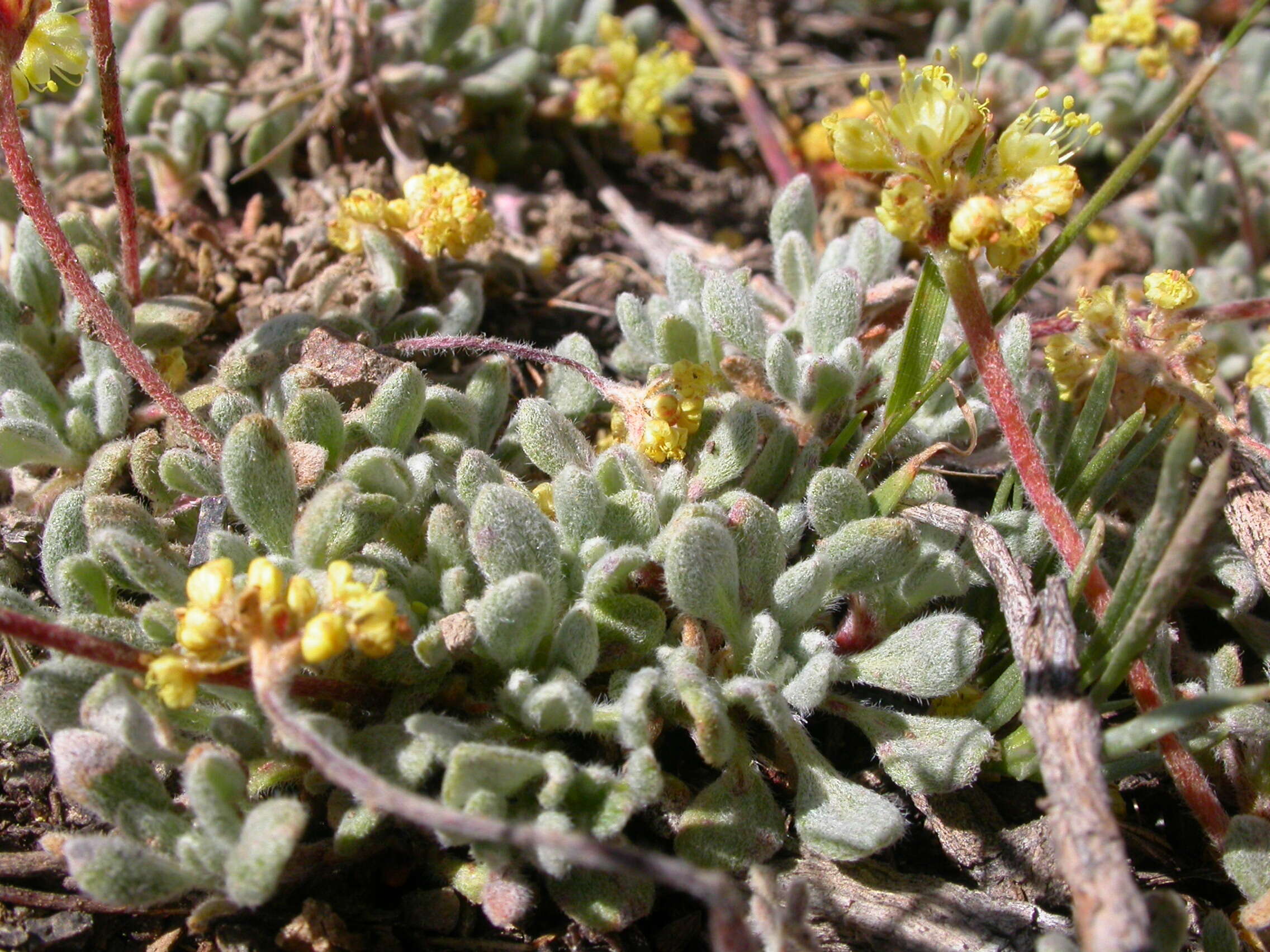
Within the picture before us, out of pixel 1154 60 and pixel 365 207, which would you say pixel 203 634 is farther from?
pixel 1154 60

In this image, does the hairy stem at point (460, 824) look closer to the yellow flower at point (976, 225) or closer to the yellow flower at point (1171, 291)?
the yellow flower at point (976, 225)

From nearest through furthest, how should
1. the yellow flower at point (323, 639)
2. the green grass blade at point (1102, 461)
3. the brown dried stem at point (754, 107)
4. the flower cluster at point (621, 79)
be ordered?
1. the yellow flower at point (323, 639)
2. the green grass blade at point (1102, 461)
3. the flower cluster at point (621, 79)
4. the brown dried stem at point (754, 107)

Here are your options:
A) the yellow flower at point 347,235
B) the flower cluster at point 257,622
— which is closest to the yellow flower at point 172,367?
the yellow flower at point 347,235

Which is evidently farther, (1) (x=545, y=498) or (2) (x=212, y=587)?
(1) (x=545, y=498)

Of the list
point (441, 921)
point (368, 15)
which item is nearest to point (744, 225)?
point (368, 15)

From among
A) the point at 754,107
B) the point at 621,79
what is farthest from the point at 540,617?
the point at 754,107

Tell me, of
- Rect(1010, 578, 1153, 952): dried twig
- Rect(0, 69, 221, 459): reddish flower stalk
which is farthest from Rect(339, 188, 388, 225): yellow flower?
Rect(1010, 578, 1153, 952): dried twig

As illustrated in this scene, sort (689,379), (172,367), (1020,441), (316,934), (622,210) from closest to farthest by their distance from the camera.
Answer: (316,934) → (1020,441) → (689,379) → (172,367) → (622,210)
